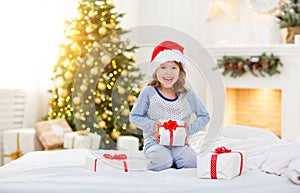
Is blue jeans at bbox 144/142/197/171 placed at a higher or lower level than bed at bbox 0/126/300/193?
higher

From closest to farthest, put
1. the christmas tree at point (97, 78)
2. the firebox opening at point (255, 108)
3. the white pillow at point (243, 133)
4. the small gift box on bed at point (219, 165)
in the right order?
the small gift box on bed at point (219, 165) → the christmas tree at point (97, 78) → the white pillow at point (243, 133) → the firebox opening at point (255, 108)

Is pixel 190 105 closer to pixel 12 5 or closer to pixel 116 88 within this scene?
pixel 116 88

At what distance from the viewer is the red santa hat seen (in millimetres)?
2195

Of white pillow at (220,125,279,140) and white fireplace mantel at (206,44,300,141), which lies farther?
white fireplace mantel at (206,44,300,141)

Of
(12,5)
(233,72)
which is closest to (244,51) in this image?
(233,72)

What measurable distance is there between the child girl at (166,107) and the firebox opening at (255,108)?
2.92m

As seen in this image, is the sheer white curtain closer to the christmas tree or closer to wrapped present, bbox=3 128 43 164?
the christmas tree

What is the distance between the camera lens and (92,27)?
166 inches

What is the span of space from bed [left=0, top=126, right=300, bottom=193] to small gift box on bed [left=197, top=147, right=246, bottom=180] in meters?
0.03

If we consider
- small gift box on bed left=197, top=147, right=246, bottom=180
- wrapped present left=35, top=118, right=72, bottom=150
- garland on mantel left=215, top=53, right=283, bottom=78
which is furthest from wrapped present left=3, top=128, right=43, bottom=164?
small gift box on bed left=197, top=147, right=246, bottom=180

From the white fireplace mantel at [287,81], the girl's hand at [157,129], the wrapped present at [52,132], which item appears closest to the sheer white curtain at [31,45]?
the wrapped present at [52,132]

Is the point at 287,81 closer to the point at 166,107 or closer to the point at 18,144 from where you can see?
the point at 18,144

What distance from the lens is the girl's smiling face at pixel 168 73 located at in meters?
2.20

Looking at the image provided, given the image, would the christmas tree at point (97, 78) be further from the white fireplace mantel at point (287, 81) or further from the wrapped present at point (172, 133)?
the white fireplace mantel at point (287, 81)
